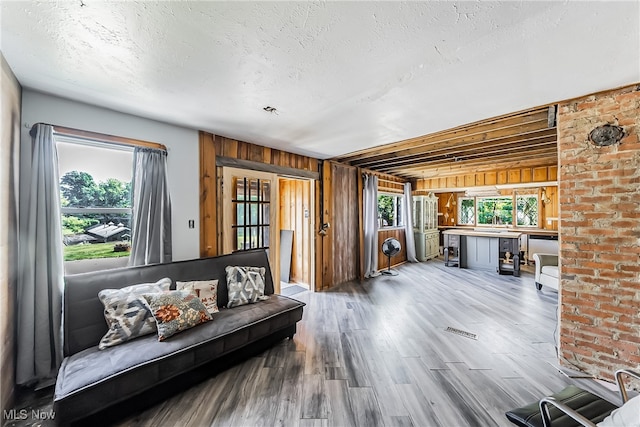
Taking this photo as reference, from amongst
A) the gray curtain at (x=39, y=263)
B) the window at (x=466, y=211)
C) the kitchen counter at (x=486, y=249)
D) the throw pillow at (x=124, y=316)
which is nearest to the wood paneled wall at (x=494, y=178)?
the kitchen counter at (x=486, y=249)

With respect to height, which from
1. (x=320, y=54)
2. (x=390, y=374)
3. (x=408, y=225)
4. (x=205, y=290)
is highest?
(x=320, y=54)

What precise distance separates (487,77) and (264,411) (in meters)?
2.93

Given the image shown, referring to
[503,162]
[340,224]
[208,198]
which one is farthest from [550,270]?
[208,198]

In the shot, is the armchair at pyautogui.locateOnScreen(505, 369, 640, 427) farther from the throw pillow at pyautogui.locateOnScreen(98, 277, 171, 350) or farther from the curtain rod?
the curtain rod

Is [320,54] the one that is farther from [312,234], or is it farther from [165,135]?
[312,234]

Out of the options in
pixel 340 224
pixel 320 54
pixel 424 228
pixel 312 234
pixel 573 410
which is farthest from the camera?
pixel 424 228

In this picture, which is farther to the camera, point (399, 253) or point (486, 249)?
point (399, 253)

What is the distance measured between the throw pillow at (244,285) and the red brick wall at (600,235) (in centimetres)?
296

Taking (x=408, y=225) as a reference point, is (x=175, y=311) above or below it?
below

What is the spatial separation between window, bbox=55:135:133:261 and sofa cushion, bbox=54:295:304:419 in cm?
99

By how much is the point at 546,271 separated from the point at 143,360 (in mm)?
5720

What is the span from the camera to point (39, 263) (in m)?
1.92

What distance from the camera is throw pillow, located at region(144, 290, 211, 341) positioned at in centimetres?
199

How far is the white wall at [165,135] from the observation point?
6.74 feet
